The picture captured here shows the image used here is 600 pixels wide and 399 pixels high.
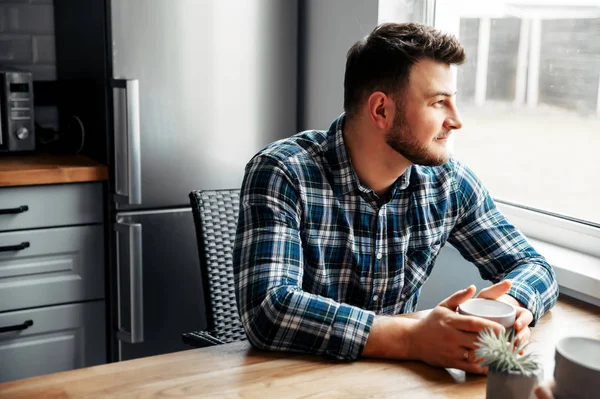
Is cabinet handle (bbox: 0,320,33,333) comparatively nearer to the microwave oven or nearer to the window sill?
the microwave oven

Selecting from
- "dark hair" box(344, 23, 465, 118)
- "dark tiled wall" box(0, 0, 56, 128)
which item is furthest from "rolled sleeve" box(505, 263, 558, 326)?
"dark tiled wall" box(0, 0, 56, 128)

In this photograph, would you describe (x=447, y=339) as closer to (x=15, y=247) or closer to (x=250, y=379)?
(x=250, y=379)

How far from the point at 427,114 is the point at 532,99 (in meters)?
0.67

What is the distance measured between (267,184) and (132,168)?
1.03 m

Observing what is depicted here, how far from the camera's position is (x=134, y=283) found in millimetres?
2564

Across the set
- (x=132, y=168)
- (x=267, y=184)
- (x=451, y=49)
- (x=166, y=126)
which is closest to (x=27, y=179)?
(x=132, y=168)

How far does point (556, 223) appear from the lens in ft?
6.97

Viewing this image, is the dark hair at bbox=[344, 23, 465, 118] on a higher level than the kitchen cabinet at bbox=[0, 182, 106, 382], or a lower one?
higher

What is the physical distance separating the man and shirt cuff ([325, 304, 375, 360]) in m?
0.02

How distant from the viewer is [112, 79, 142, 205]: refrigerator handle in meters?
2.44

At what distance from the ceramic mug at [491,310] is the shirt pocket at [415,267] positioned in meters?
0.40

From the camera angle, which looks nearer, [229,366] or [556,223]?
[229,366]

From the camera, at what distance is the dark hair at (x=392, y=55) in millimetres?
1655

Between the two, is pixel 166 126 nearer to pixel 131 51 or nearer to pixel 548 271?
pixel 131 51
